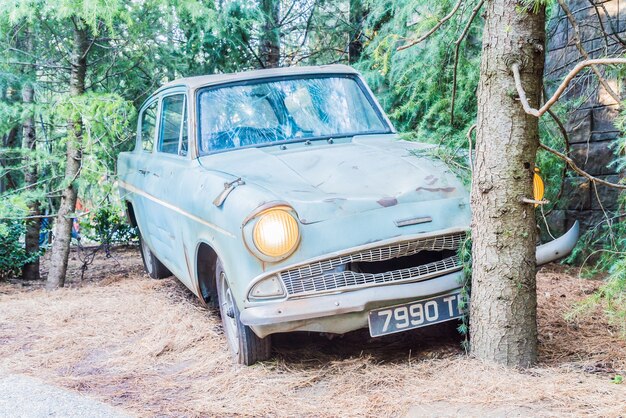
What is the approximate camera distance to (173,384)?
12.0ft

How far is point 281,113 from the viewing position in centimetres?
489

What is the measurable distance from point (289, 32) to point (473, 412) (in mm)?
8131

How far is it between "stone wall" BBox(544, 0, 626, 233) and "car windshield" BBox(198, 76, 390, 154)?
2.26m

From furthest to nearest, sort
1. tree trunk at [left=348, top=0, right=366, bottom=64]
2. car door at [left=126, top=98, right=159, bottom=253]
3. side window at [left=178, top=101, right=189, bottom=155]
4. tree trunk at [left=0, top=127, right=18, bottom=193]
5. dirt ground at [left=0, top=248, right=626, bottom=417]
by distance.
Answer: tree trunk at [left=348, top=0, right=366, bottom=64] → tree trunk at [left=0, top=127, right=18, bottom=193] → car door at [left=126, top=98, right=159, bottom=253] → side window at [left=178, top=101, right=189, bottom=155] → dirt ground at [left=0, top=248, right=626, bottom=417]

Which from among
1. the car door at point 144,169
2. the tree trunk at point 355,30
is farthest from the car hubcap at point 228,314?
the tree trunk at point 355,30

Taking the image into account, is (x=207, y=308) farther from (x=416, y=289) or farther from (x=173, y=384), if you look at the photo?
(x=416, y=289)

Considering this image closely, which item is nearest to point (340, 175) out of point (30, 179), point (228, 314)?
point (228, 314)

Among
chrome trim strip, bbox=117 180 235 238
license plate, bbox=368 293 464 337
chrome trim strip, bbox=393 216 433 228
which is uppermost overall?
chrome trim strip, bbox=393 216 433 228

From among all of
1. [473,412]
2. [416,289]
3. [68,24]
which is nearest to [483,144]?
[416,289]

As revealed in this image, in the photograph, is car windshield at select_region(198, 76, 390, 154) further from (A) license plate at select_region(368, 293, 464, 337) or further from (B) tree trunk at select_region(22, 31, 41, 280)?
(B) tree trunk at select_region(22, 31, 41, 280)

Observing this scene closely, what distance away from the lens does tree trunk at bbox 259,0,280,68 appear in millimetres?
9299

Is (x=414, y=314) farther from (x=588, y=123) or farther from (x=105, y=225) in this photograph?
(x=105, y=225)

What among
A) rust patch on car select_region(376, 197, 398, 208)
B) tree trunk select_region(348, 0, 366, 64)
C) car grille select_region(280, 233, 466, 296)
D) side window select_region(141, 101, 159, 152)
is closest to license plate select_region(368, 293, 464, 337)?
car grille select_region(280, 233, 466, 296)

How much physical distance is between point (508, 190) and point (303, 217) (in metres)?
1.11
